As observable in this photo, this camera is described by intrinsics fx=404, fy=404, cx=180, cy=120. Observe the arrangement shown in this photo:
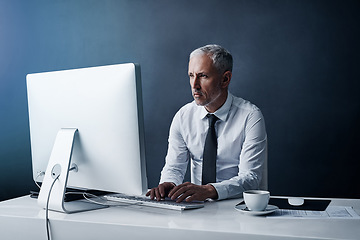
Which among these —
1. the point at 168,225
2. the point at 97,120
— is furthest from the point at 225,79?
the point at 168,225

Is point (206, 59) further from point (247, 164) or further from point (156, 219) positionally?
point (156, 219)

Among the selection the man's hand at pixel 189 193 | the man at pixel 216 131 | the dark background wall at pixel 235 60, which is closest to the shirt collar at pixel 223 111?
the man at pixel 216 131

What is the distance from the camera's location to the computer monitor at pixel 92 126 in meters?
1.34

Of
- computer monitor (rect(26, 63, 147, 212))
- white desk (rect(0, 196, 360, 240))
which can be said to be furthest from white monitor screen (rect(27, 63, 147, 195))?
white desk (rect(0, 196, 360, 240))

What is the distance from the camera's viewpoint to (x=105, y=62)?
11.2 feet

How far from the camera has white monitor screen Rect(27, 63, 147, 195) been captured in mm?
1335

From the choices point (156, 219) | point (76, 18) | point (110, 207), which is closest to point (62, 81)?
point (110, 207)

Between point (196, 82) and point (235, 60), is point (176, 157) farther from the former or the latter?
point (235, 60)

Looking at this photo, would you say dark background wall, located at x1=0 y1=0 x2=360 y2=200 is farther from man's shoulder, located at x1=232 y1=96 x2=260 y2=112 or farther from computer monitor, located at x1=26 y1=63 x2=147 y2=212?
computer monitor, located at x1=26 y1=63 x2=147 y2=212

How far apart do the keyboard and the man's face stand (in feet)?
2.41

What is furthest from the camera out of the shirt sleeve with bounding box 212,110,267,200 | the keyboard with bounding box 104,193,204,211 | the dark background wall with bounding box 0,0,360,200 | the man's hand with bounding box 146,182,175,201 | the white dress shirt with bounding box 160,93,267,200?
the dark background wall with bounding box 0,0,360,200

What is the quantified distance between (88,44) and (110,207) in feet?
7.34

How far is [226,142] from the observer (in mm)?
2098

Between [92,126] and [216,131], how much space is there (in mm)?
870
